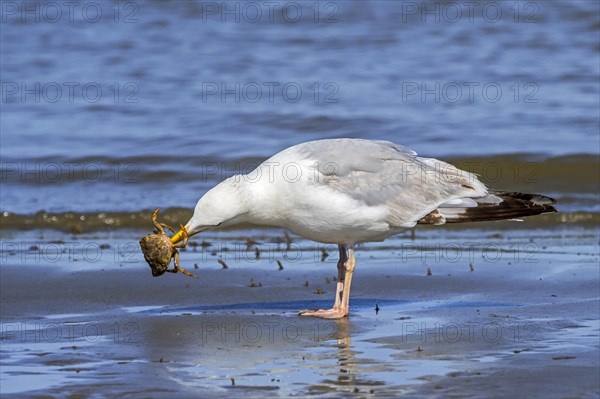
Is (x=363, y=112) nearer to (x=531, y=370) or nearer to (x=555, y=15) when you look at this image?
(x=555, y=15)

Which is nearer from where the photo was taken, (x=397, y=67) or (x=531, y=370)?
(x=531, y=370)

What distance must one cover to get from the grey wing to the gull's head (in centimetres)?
56

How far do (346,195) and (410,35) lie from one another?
14.5m

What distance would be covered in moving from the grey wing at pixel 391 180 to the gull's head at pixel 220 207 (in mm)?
562

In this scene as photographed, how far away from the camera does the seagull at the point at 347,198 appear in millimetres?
7297

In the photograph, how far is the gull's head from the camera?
723 cm

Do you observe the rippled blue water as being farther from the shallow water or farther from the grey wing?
the grey wing

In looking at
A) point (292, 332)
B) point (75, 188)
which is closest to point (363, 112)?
point (75, 188)

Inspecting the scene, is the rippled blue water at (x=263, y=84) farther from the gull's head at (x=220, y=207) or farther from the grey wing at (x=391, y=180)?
the gull's head at (x=220, y=207)

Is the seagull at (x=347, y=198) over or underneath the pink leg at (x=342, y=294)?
over

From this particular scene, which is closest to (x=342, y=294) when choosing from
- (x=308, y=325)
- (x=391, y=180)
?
(x=308, y=325)

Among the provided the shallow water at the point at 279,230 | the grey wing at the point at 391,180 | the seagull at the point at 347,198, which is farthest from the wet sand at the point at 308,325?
the grey wing at the point at 391,180

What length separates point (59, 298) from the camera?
26.6 ft

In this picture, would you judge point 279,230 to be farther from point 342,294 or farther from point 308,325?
point 308,325
